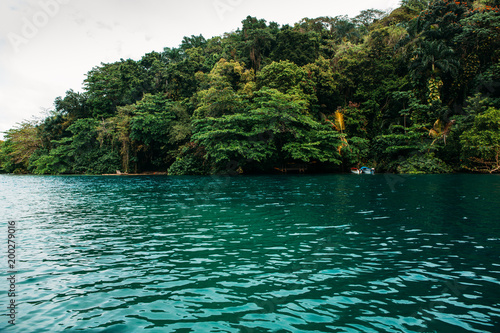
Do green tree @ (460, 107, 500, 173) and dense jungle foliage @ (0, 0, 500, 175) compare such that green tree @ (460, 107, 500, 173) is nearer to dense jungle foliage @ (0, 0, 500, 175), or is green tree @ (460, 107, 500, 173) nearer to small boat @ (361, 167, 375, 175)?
dense jungle foliage @ (0, 0, 500, 175)

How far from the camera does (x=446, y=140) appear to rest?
3359 cm

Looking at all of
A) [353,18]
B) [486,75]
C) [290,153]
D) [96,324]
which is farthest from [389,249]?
[353,18]

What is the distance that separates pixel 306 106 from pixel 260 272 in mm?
34864

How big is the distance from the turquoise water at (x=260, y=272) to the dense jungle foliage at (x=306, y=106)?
24.5 m

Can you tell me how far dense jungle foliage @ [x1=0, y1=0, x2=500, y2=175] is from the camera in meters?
33.8

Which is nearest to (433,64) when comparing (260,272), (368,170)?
(368,170)

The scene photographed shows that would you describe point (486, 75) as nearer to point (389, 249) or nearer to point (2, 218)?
point (389, 249)

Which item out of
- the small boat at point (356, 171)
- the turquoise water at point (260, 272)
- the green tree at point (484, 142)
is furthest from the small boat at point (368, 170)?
the turquoise water at point (260, 272)

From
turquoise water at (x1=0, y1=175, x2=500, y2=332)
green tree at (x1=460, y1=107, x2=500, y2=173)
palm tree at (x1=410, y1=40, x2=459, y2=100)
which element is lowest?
turquoise water at (x1=0, y1=175, x2=500, y2=332)

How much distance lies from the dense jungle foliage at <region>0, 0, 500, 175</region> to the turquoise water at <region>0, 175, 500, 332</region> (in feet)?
80.3

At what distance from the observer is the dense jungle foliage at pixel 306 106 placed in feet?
111

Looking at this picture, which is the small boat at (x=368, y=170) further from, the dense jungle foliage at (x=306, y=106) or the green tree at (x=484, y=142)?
the green tree at (x=484, y=142)

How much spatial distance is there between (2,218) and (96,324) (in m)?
10.8

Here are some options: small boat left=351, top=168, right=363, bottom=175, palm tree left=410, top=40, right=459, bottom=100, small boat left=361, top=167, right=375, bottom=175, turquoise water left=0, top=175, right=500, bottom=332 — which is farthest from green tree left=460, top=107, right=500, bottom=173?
turquoise water left=0, top=175, right=500, bottom=332
